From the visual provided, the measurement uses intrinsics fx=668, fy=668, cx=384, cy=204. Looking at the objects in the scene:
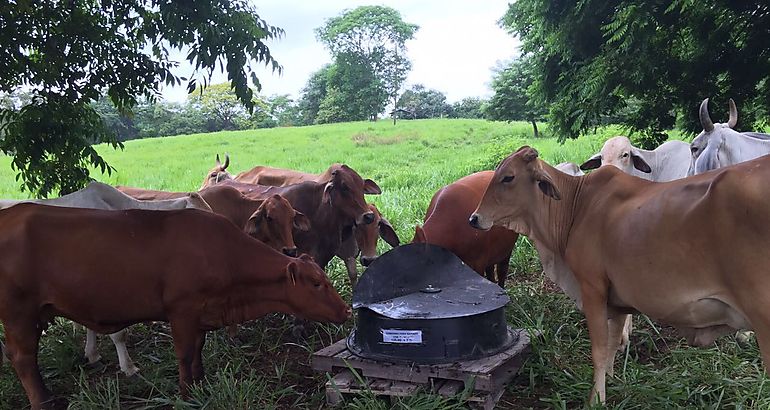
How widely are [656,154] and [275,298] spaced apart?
3555 millimetres

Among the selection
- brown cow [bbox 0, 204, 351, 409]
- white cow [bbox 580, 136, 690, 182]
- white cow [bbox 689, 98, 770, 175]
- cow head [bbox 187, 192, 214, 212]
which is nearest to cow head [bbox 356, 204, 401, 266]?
cow head [bbox 187, 192, 214, 212]

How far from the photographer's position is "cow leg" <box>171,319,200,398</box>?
3.77 metres

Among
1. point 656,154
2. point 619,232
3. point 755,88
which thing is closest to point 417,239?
point 619,232

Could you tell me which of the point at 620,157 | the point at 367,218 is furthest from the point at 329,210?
the point at 620,157

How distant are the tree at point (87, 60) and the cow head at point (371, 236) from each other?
4.45 ft

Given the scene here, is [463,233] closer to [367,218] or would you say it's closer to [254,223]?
[367,218]

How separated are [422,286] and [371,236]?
119 cm

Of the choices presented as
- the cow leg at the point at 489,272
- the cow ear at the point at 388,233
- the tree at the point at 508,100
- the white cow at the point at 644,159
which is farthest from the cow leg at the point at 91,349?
the tree at the point at 508,100

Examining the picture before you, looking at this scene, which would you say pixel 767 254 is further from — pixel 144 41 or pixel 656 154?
pixel 144 41

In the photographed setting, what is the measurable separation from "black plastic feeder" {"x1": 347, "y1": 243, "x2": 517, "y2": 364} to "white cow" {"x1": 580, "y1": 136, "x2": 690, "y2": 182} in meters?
1.43

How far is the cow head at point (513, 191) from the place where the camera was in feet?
A: 13.1

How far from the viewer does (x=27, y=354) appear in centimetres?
377

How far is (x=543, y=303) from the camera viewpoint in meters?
5.27

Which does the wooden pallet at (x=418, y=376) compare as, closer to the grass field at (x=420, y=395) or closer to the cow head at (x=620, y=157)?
the grass field at (x=420, y=395)
